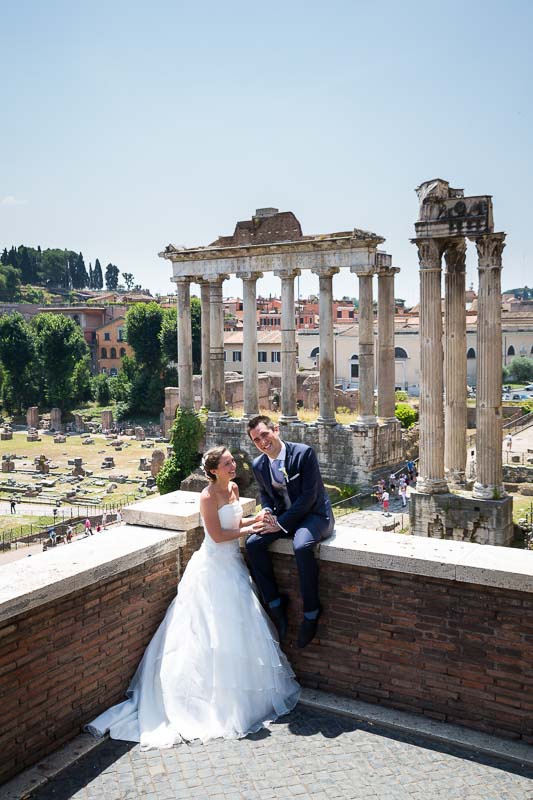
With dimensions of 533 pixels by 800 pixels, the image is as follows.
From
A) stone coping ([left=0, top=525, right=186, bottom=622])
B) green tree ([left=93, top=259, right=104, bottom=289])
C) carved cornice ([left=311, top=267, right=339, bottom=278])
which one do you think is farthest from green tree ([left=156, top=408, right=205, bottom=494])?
green tree ([left=93, top=259, right=104, bottom=289])

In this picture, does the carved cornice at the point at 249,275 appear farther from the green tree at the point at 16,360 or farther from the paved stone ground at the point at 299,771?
the green tree at the point at 16,360

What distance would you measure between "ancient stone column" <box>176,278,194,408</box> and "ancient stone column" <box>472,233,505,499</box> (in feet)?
44.5

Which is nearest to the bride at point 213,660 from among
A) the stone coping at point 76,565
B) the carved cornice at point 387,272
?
the stone coping at point 76,565

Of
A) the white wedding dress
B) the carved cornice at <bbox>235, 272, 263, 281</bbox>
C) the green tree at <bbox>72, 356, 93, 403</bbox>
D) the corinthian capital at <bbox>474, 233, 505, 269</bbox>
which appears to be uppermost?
the carved cornice at <bbox>235, 272, 263, 281</bbox>

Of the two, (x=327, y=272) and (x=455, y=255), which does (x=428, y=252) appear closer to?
(x=455, y=255)

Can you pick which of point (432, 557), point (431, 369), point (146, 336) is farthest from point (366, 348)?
point (146, 336)

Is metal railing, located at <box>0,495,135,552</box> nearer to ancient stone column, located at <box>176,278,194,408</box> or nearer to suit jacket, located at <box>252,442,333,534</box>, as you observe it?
ancient stone column, located at <box>176,278,194,408</box>

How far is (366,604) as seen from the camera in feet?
18.2

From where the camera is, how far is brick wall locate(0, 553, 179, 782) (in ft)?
15.5

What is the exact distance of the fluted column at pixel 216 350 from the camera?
27.5 meters

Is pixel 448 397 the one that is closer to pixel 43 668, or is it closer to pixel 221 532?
pixel 221 532

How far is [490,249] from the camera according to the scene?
1586 cm

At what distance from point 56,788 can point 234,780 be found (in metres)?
1.02

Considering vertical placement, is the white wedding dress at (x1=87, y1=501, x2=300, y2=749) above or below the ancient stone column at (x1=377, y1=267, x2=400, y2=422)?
below
